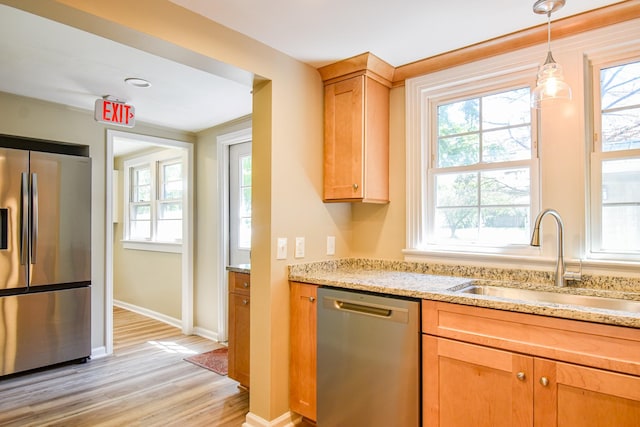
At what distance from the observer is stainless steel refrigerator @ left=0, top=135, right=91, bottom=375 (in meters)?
3.03

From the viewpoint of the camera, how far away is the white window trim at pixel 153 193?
15.3ft

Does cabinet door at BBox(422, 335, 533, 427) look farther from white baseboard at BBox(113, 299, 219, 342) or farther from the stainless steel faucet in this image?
white baseboard at BBox(113, 299, 219, 342)

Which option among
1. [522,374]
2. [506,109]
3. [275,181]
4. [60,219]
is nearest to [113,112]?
[60,219]

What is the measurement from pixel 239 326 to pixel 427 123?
77.2 inches

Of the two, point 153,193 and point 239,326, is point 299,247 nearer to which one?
point 239,326

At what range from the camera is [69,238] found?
3.35 m

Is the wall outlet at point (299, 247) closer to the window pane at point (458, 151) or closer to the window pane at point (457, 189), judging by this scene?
the window pane at point (457, 189)

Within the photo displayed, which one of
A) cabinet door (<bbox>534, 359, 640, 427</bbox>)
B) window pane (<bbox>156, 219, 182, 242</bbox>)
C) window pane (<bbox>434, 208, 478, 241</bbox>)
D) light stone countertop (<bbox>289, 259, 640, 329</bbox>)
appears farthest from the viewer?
window pane (<bbox>156, 219, 182, 242</bbox>)

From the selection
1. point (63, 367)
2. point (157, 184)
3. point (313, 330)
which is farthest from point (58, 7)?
point (157, 184)

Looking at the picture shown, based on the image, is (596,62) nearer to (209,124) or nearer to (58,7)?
(58,7)

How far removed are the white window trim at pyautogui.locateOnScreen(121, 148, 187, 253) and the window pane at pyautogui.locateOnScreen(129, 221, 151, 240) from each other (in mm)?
85

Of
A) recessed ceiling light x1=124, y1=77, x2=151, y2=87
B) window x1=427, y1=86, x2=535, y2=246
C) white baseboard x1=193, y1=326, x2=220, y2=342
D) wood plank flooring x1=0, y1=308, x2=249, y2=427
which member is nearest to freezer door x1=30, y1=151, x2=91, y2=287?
wood plank flooring x1=0, y1=308, x2=249, y2=427

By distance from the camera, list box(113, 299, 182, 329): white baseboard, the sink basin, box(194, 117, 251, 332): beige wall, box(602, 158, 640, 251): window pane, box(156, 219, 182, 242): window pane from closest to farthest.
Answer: the sink basin < box(602, 158, 640, 251): window pane < box(194, 117, 251, 332): beige wall < box(113, 299, 182, 329): white baseboard < box(156, 219, 182, 242): window pane

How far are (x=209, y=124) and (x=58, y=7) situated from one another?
8.41 ft
